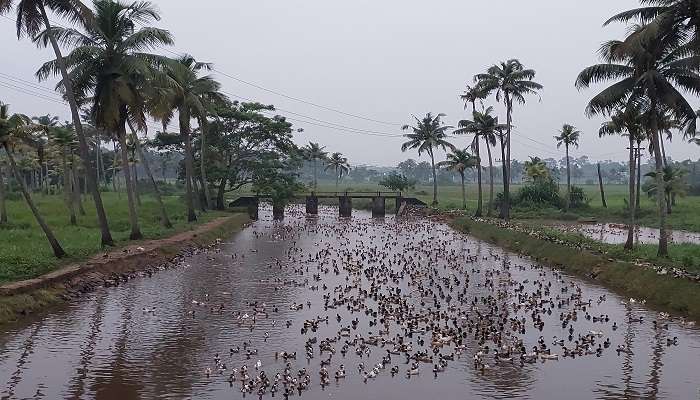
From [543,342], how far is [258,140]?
183 ft

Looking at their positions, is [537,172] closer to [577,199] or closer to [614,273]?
[577,199]

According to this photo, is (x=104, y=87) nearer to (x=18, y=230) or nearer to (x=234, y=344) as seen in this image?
(x=18, y=230)

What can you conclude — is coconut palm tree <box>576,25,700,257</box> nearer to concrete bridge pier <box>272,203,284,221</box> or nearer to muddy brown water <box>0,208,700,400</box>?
muddy brown water <box>0,208,700,400</box>

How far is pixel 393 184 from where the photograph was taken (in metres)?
94.2

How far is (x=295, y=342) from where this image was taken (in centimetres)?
1833

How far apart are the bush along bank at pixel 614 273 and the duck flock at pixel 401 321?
2.86ft

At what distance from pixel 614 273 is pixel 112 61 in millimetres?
26069

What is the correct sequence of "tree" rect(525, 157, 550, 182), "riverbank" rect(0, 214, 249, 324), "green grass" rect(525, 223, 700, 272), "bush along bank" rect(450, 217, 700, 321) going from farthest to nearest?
"tree" rect(525, 157, 550, 182), "green grass" rect(525, 223, 700, 272), "bush along bank" rect(450, 217, 700, 321), "riverbank" rect(0, 214, 249, 324)

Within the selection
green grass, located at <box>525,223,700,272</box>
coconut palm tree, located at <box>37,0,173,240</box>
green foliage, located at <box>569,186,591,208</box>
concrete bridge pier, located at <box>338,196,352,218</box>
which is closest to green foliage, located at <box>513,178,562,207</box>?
green foliage, located at <box>569,186,591,208</box>

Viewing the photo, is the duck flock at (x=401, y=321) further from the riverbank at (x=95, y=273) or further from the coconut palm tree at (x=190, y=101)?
the coconut palm tree at (x=190, y=101)

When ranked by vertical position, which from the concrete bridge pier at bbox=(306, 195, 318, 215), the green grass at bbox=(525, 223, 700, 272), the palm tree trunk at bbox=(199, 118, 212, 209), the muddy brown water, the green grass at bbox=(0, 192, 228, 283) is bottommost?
the muddy brown water

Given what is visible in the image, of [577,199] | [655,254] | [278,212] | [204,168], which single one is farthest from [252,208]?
[655,254]

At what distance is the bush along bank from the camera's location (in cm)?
2275

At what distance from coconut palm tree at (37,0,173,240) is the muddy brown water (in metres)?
8.87
